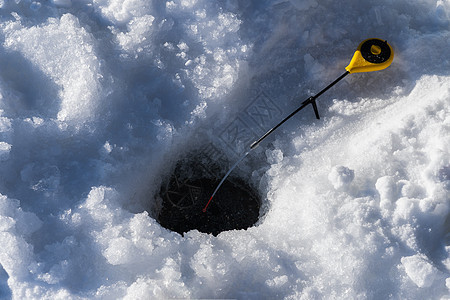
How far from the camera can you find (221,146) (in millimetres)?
2602

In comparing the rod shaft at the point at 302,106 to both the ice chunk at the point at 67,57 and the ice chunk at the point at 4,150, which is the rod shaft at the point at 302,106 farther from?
the ice chunk at the point at 4,150

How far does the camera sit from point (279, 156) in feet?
8.13

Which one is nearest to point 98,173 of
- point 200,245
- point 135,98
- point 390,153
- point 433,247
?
point 135,98

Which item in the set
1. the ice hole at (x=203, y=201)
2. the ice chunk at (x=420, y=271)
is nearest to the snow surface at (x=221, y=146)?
the ice chunk at (x=420, y=271)

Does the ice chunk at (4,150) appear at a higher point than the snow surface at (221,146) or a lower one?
higher

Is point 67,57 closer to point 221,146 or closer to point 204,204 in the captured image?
point 221,146

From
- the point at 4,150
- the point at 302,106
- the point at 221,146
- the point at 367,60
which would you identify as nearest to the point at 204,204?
the point at 221,146

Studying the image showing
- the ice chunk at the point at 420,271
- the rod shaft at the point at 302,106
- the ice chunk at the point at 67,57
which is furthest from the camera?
the rod shaft at the point at 302,106

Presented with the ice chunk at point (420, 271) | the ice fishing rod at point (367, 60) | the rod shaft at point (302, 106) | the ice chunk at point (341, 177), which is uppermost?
the rod shaft at point (302, 106)

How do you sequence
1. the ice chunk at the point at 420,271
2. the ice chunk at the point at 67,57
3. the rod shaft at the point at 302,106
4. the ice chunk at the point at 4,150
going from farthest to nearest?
the rod shaft at the point at 302,106 < the ice chunk at the point at 67,57 < the ice chunk at the point at 4,150 < the ice chunk at the point at 420,271

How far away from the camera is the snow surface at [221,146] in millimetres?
2023

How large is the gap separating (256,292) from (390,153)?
100cm

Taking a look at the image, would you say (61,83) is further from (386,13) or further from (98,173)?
(386,13)

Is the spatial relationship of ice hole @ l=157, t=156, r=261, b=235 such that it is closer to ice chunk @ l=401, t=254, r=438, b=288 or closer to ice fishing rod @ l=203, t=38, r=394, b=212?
ice fishing rod @ l=203, t=38, r=394, b=212
